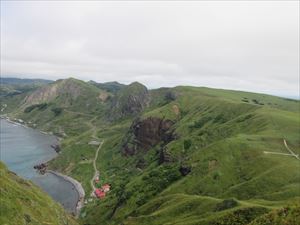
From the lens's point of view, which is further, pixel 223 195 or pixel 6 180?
pixel 223 195

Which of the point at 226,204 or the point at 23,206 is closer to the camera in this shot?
the point at 226,204

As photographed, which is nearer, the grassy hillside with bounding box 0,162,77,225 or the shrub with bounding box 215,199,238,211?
the grassy hillside with bounding box 0,162,77,225

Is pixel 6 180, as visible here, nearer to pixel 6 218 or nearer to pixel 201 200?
pixel 6 218

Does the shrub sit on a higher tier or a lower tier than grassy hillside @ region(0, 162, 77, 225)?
higher

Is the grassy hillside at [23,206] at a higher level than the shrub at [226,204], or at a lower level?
lower

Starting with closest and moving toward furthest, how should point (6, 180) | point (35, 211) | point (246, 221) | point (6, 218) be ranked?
point (246, 221) < point (6, 218) < point (35, 211) < point (6, 180)

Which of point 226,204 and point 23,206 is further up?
point 226,204

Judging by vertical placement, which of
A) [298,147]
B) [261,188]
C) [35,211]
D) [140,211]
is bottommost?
[140,211]

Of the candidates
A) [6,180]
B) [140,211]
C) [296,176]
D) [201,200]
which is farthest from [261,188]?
[6,180]
